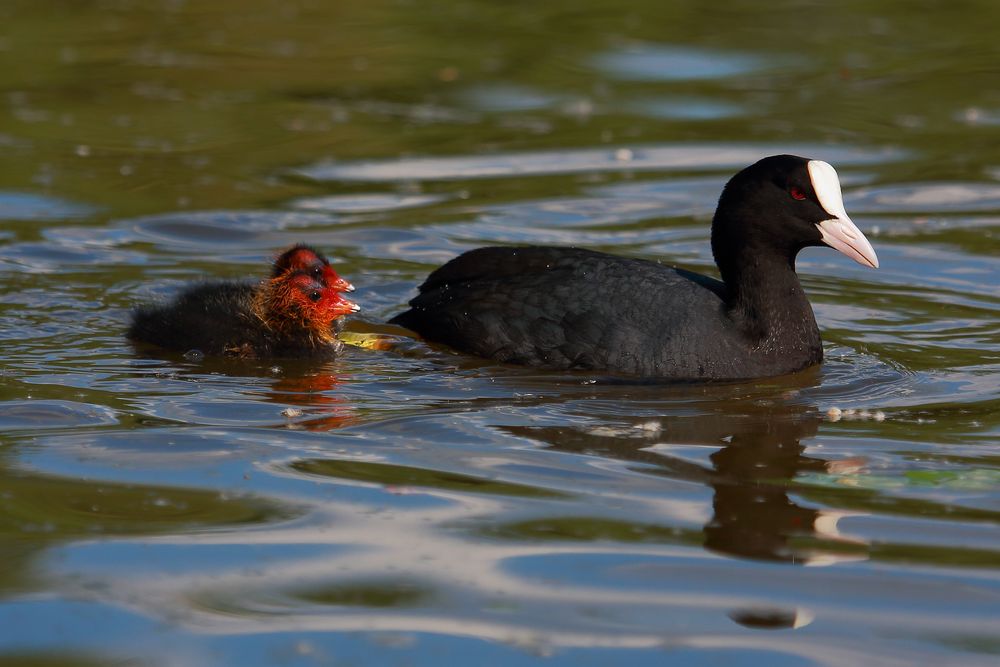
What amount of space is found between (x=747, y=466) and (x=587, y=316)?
1304mm

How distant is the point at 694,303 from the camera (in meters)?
6.04

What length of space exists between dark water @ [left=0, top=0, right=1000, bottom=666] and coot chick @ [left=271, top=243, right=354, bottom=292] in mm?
312

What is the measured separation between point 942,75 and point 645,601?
8.60m

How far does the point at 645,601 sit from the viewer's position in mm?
3811

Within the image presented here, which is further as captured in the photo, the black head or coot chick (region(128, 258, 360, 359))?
coot chick (region(128, 258, 360, 359))

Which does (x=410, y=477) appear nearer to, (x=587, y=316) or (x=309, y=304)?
(x=587, y=316)

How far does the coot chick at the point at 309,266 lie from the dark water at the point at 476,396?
0.31 metres

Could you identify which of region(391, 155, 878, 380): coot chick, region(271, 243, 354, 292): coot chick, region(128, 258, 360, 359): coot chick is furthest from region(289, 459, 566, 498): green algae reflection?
region(271, 243, 354, 292): coot chick

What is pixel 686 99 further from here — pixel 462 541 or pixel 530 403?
pixel 462 541

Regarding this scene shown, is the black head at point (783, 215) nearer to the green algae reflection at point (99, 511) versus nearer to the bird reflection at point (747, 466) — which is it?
the bird reflection at point (747, 466)

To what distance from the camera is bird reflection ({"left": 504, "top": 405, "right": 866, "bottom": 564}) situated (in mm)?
4152

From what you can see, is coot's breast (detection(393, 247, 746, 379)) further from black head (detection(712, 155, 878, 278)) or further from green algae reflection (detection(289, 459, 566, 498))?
green algae reflection (detection(289, 459, 566, 498))

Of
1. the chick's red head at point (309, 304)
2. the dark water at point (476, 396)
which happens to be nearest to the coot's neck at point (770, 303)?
the dark water at point (476, 396)

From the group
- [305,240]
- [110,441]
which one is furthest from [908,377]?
[305,240]
